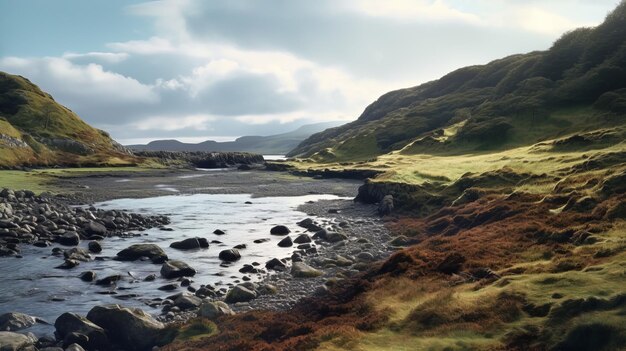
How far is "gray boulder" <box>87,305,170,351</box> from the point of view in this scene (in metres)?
18.8

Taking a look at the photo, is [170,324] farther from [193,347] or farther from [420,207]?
[420,207]

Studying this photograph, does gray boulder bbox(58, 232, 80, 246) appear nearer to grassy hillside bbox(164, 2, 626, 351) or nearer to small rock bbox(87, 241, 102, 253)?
small rock bbox(87, 241, 102, 253)

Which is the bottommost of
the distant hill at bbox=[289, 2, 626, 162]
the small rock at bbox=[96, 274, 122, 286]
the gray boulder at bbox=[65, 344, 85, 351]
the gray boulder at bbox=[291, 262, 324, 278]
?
the gray boulder at bbox=[291, 262, 324, 278]

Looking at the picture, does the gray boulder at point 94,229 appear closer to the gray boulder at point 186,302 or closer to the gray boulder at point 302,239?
the gray boulder at point 302,239

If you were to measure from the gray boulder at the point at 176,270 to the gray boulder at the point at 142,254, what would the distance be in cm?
341

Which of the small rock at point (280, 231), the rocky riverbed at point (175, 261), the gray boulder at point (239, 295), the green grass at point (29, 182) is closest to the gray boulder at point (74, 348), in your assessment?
the rocky riverbed at point (175, 261)

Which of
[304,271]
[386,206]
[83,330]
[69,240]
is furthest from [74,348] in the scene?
[386,206]

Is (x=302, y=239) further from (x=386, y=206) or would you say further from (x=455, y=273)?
(x=455, y=273)

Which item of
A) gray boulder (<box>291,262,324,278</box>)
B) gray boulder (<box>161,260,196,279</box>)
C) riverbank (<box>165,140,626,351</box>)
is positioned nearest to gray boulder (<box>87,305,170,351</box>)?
riverbank (<box>165,140,626,351</box>)

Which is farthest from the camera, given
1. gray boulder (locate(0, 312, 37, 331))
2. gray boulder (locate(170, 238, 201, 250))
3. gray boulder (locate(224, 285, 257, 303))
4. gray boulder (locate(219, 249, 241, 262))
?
gray boulder (locate(170, 238, 201, 250))

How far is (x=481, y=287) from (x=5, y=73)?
22901 cm

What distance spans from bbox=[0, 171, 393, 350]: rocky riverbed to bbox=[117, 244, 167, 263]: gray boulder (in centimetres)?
7

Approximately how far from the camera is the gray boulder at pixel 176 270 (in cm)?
2838

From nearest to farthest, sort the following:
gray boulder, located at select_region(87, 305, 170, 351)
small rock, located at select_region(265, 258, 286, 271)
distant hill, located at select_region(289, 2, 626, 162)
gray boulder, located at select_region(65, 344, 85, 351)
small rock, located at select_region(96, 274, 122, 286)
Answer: gray boulder, located at select_region(65, 344, 85, 351) → gray boulder, located at select_region(87, 305, 170, 351) → small rock, located at select_region(96, 274, 122, 286) → small rock, located at select_region(265, 258, 286, 271) → distant hill, located at select_region(289, 2, 626, 162)
